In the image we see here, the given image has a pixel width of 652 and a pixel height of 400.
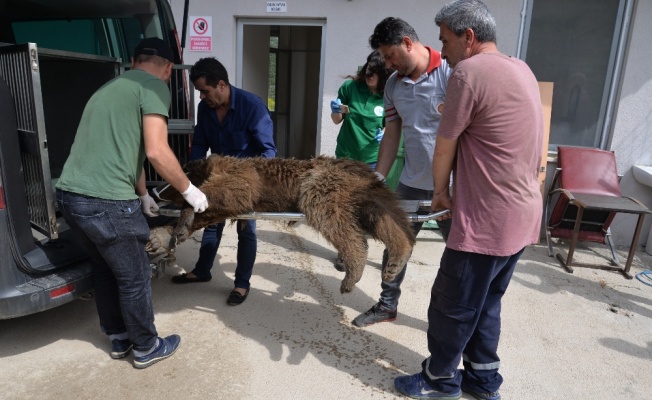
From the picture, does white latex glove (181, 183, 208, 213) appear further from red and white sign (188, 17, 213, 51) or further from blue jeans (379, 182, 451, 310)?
red and white sign (188, 17, 213, 51)

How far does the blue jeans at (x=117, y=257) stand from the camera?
282 cm

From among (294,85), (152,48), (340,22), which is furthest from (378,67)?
(294,85)

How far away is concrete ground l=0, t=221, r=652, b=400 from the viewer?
3008mm

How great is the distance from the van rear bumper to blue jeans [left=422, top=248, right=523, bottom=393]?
7.28 feet

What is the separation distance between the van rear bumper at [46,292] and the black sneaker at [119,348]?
15.7 inches

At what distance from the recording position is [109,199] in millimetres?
2826

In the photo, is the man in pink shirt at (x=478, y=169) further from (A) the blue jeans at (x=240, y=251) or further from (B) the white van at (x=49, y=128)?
(B) the white van at (x=49, y=128)

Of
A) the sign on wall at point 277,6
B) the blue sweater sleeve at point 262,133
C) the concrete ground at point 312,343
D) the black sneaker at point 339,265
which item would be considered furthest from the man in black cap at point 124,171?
the sign on wall at point 277,6

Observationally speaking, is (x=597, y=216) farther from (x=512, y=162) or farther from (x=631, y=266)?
(x=512, y=162)

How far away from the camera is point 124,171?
9.39 feet

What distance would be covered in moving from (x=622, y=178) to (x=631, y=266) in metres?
1.19

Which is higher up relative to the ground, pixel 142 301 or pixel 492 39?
pixel 492 39

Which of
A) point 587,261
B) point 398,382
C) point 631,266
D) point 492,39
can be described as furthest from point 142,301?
point 631,266

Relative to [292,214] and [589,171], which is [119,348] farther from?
[589,171]
